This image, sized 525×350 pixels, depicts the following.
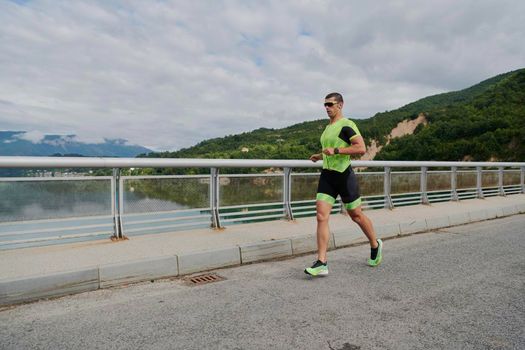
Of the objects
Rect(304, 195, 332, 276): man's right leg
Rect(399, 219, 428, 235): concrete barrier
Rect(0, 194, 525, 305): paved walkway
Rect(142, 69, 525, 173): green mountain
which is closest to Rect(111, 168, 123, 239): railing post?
Rect(0, 194, 525, 305): paved walkway

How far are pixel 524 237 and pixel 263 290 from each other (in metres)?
5.71

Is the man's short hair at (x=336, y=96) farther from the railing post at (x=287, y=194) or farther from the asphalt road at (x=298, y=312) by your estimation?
the railing post at (x=287, y=194)

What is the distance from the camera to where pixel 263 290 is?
14.0ft

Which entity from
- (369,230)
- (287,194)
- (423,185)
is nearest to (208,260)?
(369,230)

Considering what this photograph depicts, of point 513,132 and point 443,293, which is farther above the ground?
point 513,132

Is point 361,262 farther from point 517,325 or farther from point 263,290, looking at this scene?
point 517,325

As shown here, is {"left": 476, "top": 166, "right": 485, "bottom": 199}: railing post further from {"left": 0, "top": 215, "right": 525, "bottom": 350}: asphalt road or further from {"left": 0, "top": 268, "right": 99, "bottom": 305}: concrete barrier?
{"left": 0, "top": 268, "right": 99, "bottom": 305}: concrete barrier

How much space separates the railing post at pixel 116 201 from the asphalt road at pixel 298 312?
1.77 meters

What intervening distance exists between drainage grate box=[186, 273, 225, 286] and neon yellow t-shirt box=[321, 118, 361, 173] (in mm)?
1835

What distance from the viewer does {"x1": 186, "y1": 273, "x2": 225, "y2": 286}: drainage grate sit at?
15.1 feet

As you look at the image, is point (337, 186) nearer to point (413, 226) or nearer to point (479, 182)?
point (413, 226)

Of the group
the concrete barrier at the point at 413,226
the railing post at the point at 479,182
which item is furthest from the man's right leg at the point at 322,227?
the railing post at the point at 479,182

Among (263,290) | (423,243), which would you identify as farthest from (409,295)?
(423,243)

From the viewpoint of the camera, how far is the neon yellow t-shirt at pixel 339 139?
4777mm
